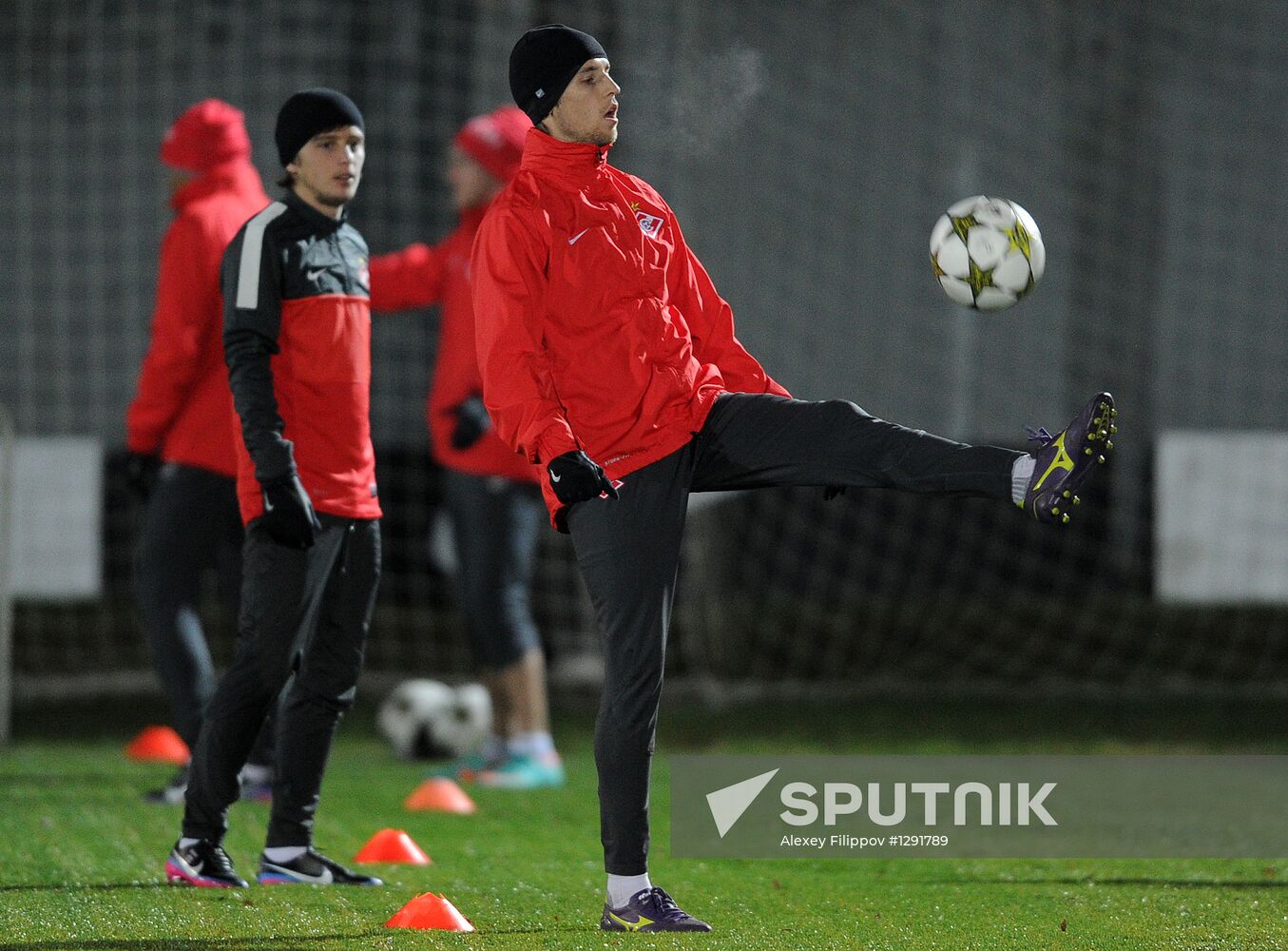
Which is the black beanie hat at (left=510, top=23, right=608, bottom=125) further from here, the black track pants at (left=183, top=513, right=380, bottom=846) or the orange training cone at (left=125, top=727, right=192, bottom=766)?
the orange training cone at (left=125, top=727, right=192, bottom=766)

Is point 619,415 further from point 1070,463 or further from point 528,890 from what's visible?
point 528,890

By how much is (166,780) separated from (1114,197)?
23.0 ft

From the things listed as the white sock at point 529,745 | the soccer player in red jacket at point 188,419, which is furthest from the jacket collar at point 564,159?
the white sock at point 529,745

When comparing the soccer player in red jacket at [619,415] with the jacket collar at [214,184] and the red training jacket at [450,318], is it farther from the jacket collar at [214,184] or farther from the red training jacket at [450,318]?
the red training jacket at [450,318]

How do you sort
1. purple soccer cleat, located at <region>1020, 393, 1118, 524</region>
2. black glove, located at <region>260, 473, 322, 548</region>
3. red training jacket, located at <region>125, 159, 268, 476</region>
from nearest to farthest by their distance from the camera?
purple soccer cleat, located at <region>1020, 393, 1118, 524</region>
black glove, located at <region>260, 473, 322, 548</region>
red training jacket, located at <region>125, 159, 268, 476</region>

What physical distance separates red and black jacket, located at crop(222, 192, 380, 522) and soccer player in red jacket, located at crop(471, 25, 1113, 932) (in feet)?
1.58

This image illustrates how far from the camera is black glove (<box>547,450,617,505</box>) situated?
2.79m

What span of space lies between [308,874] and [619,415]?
1.17m

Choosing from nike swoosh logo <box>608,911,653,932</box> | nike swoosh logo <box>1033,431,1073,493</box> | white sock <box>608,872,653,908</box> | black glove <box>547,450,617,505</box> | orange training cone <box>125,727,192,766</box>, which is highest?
nike swoosh logo <box>1033,431,1073,493</box>

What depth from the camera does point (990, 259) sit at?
3.17m

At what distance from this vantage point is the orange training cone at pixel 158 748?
5.64 metres

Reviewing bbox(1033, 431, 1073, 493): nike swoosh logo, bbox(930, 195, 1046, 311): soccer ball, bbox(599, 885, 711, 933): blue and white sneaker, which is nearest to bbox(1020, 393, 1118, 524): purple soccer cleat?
bbox(1033, 431, 1073, 493): nike swoosh logo

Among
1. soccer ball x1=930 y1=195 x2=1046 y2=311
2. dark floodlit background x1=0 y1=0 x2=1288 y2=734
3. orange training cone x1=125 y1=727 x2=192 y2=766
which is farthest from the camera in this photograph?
dark floodlit background x1=0 y1=0 x2=1288 y2=734

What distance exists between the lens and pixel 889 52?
11055mm
